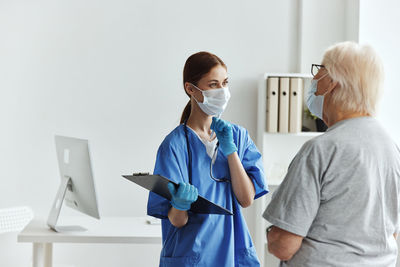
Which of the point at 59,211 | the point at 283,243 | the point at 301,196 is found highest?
the point at 301,196

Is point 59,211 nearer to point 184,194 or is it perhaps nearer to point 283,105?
point 184,194

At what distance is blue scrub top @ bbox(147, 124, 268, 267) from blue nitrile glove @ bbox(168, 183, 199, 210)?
0.10 meters

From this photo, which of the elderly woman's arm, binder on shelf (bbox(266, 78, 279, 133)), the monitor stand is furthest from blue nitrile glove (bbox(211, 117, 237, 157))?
binder on shelf (bbox(266, 78, 279, 133))

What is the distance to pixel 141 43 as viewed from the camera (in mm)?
3602

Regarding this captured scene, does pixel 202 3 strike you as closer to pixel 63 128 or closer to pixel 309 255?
pixel 63 128

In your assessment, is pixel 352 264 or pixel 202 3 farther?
pixel 202 3

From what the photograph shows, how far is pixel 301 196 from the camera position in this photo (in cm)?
126

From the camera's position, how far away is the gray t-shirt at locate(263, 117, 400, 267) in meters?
1.25

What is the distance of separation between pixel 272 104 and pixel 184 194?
187 centimetres

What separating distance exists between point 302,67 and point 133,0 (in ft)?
4.24

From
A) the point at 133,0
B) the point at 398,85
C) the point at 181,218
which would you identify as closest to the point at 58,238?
the point at 181,218

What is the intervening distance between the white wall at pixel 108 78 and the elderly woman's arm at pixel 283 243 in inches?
89.0

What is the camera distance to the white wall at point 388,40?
3502 millimetres

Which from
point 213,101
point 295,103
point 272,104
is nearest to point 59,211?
point 213,101
